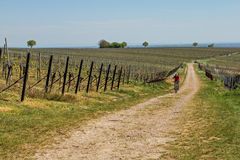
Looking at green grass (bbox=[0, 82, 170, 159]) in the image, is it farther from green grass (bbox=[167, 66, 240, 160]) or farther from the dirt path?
green grass (bbox=[167, 66, 240, 160])

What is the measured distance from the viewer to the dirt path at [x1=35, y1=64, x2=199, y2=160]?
10664mm

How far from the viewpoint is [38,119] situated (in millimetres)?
16094

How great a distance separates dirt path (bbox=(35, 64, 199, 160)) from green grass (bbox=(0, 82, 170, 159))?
65 centimetres

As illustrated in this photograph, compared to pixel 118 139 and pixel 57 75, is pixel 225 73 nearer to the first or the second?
pixel 57 75

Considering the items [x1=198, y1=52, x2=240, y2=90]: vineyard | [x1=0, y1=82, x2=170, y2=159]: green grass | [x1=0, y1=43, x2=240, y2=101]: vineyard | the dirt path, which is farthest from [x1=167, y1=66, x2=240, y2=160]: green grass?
[x1=198, y1=52, x2=240, y2=90]: vineyard

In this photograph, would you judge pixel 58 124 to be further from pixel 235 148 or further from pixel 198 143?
pixel 235 148

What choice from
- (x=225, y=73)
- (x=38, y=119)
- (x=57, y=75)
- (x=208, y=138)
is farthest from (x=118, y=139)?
(x=225, y=73)

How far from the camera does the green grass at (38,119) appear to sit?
38.1ft

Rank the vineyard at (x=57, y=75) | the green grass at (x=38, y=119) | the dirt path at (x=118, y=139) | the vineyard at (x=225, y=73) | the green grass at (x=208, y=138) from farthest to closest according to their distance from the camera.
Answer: the vineyard at (x=225, y=73) → the vineyard at (x=57, y=75) → the green grass at (x=38, y=119) → the green grass at (x=208, y=138) → the dirt path at (x=118, y=139)

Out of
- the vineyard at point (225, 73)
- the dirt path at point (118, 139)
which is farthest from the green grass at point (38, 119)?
the vineyard at point (225, 73)

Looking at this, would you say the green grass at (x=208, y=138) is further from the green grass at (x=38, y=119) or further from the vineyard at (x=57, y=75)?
the vineyard at (x=57, y=75)

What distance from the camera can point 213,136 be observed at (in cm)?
1345

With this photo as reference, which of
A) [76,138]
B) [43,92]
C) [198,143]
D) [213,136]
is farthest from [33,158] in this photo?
[43,92]

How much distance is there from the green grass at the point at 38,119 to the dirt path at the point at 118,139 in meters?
0.65
